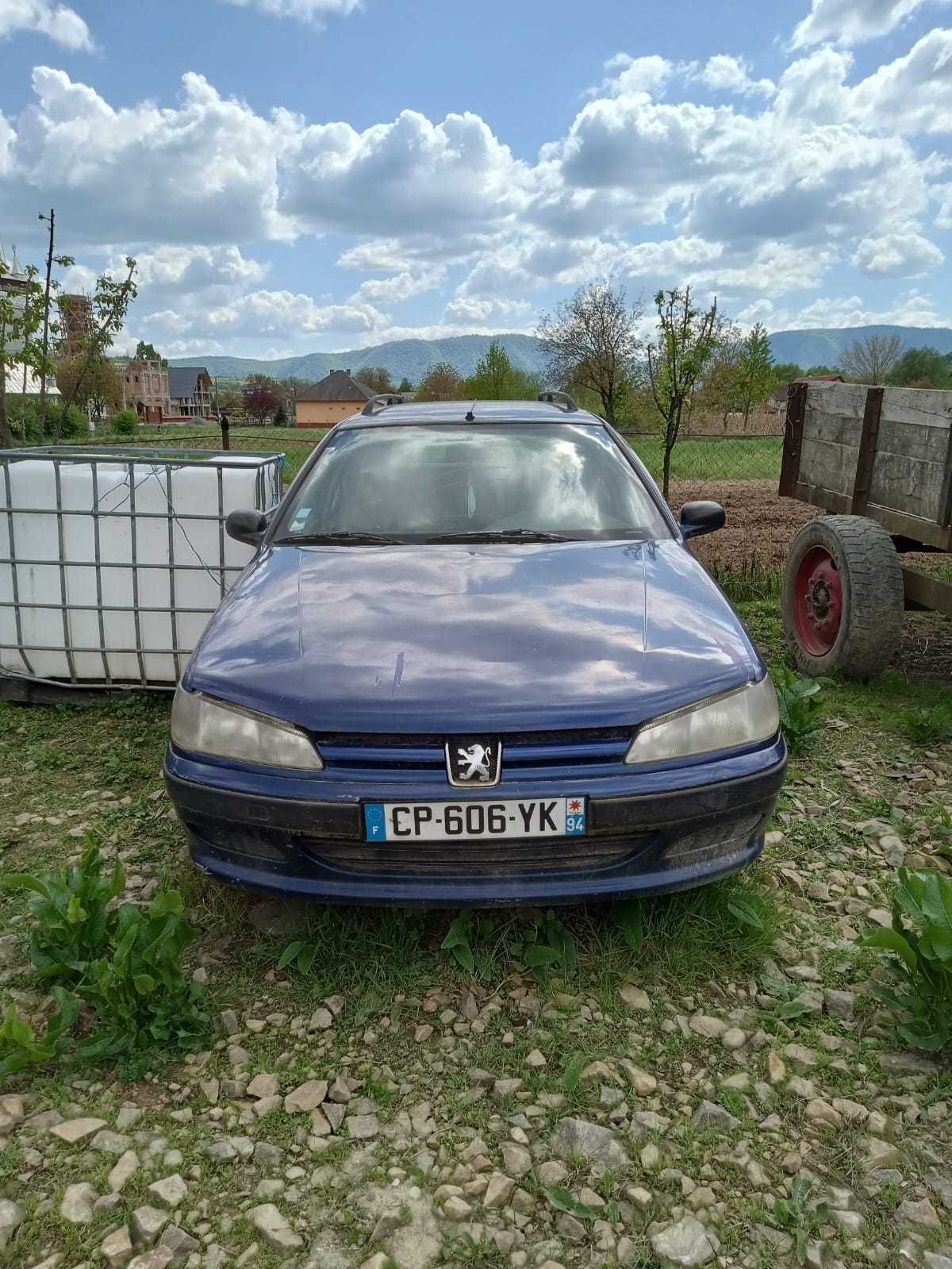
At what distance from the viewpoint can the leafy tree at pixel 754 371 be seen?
47.0 metres

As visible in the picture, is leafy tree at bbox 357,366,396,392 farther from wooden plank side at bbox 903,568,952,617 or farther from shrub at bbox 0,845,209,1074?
shrub at bbox 0,845,209,1074

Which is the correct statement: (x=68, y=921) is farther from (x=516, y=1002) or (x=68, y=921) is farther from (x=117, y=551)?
(x=117, y=551)

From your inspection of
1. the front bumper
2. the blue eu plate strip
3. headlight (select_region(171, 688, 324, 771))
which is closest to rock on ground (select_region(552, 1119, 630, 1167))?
the front bumper

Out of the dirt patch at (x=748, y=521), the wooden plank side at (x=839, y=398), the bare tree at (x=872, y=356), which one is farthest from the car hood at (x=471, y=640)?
the bare tree at (x=872, y=356)

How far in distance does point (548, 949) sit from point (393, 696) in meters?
0.86

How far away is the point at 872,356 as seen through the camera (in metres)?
58.0

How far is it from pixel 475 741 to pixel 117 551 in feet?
9.85

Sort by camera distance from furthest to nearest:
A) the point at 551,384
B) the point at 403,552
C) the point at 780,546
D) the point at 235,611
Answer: the point at 551,384
the point at 780,546
the point at 403,552
the point at 235,611

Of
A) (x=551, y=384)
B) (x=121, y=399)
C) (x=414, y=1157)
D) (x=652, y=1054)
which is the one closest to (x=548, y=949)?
(x=652, y=1054)

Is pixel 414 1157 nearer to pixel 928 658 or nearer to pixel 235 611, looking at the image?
pixel 235 611

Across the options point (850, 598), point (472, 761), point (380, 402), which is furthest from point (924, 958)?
point (380, 402)

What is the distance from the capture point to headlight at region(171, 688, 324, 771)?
226 cm

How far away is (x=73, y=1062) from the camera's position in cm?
218

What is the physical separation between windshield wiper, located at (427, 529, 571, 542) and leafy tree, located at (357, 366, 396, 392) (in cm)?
10460
